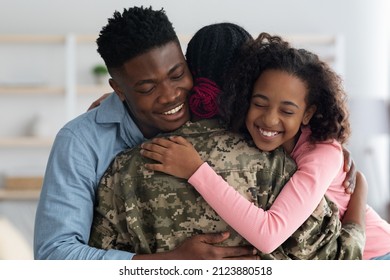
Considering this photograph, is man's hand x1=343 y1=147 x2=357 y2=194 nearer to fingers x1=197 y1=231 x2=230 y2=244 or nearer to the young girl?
the young girl

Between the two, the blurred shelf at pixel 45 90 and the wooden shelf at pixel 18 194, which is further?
the blurred shelf at pixel 45 90

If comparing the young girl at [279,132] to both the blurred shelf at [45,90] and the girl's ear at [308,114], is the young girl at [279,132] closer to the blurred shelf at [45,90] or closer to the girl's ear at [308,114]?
the girl's ear at [308,114]

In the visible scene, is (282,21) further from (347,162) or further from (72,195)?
(72,195)

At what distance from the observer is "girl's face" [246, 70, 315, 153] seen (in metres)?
1.07

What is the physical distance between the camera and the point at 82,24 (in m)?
2.21

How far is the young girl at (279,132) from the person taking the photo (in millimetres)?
1027

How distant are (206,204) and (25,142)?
261 centimetres

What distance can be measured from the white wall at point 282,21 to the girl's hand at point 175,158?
50 cm

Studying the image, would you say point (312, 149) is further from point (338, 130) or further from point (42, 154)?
point (42, 154)

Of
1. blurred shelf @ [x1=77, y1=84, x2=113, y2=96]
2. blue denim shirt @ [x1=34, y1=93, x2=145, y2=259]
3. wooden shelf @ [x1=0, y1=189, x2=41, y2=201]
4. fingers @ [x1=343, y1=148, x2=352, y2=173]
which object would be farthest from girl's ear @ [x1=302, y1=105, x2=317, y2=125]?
blurred shelf @ [x1=77, y1=84, x2=113, y2=96]

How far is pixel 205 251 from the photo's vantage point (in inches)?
41.6

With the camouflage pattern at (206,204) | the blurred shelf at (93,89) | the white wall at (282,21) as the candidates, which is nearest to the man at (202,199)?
the camouflage pattern at (206,204)

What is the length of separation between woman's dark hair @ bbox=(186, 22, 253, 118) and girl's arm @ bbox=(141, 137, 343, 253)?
91 millimetres

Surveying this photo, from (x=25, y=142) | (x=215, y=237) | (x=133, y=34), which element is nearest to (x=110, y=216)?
(x=215, y=237)
